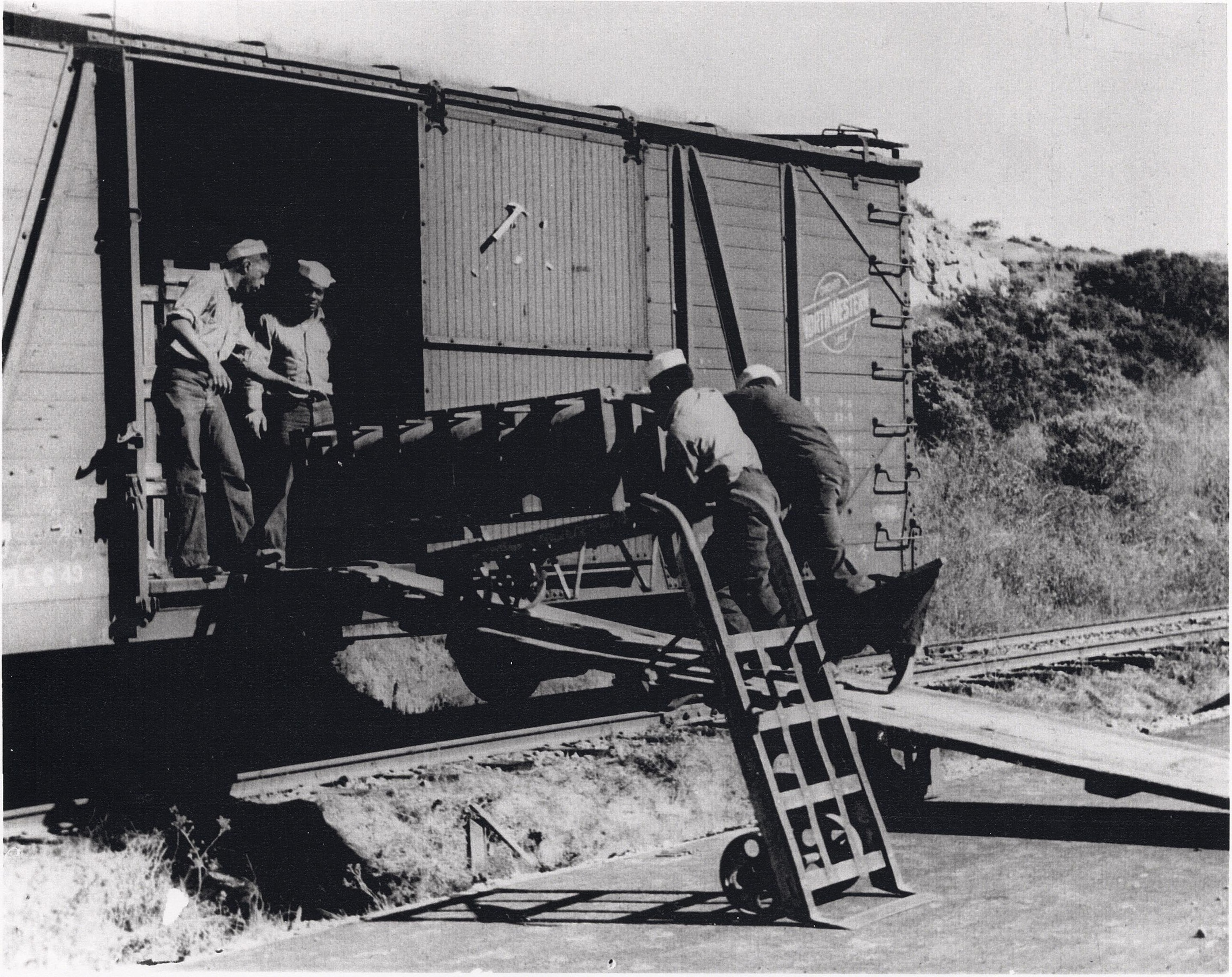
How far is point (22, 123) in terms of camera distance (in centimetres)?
607

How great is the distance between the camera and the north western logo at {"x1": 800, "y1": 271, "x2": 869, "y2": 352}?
31.3 ft

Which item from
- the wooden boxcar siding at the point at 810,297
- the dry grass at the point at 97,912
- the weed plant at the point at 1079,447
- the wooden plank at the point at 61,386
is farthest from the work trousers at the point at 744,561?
the weed plant at the point at 1079,447

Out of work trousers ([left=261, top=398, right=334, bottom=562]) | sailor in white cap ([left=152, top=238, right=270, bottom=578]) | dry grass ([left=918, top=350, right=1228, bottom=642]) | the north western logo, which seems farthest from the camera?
dry grass ([left=918, top=350, right=1228, bottom=642])

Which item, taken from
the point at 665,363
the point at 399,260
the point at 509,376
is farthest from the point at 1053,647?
the point at 399,260

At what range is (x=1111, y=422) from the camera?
73.8 ft

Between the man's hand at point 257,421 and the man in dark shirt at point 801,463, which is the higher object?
the man's hand at point 257,421

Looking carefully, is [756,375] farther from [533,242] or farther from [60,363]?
[60,363]

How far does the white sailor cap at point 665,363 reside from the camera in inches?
245

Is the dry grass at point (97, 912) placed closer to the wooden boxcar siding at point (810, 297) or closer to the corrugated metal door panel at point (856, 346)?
the wooden boxcar siding at point (810, 297)

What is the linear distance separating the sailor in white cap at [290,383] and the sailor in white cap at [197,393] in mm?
Result: 513

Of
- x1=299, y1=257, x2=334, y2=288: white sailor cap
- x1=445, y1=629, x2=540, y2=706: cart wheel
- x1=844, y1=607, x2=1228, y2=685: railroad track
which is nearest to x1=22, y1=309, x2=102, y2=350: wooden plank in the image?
x1=299, y1=257, x2=334, y2=288: white sailor cap

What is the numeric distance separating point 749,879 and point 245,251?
15.2ft

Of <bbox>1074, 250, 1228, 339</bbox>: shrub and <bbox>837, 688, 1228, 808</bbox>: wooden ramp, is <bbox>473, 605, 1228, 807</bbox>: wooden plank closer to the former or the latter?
<bbox>837, 688, 1228, 808</bbox>: wooden ramp

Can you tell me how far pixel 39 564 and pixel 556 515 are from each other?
2494mm
